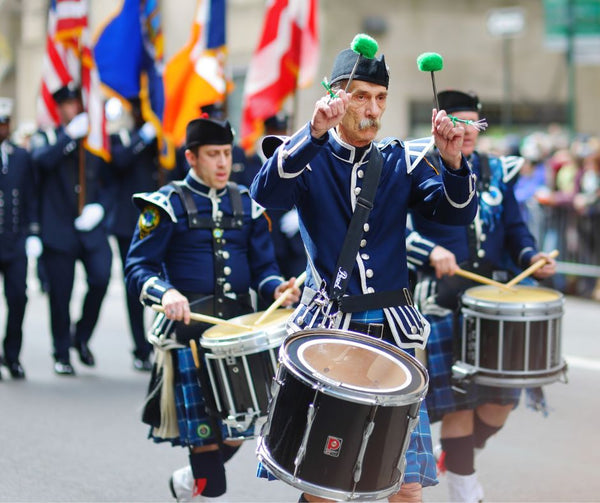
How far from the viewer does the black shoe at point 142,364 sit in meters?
8.42

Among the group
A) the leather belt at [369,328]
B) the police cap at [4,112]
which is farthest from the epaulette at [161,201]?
the police cap at [4,112]

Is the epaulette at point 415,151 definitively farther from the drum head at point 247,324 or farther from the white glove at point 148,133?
the white glove at point 148,133

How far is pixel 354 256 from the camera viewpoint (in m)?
3.77

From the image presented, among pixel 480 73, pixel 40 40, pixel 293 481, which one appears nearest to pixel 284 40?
pixel 293 481

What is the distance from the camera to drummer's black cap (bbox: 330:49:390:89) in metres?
3.73

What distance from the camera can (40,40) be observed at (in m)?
30.6

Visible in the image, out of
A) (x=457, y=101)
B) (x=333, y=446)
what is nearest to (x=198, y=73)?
(x=457, y=101)

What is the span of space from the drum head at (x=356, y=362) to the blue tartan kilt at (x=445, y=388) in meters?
1.71

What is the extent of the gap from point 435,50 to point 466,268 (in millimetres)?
18492

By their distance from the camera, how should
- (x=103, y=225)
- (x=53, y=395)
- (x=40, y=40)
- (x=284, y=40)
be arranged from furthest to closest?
(x=40, y=40)
(x=284, y=40)
(x=103, y=225)
(x=53, y=395)

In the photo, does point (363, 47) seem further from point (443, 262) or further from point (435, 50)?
point (435, 50)

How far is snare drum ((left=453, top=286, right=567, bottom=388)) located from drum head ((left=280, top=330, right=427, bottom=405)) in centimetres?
154

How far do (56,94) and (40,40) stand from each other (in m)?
22.9

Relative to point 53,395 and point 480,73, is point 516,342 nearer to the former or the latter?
point 53,395
